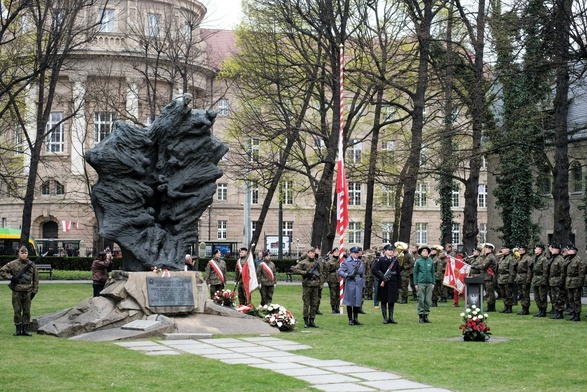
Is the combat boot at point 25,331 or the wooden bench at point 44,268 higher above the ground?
the wooden bench at point 44,268

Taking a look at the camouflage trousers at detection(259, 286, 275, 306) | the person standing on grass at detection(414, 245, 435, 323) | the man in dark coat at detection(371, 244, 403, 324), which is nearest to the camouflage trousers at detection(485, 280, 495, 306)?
the person standing on grass at detection(414, 245, 435, 323)

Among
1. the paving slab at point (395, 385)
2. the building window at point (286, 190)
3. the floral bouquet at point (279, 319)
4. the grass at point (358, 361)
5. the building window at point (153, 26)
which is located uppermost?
the building window at point (153, 26)

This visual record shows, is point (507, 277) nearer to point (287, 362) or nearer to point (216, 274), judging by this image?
point (216, 274)

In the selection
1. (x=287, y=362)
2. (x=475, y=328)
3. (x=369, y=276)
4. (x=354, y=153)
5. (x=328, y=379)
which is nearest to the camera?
(x=328, y=379)

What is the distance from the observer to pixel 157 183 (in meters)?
19.8

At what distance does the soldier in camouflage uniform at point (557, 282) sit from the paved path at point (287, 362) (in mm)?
8821

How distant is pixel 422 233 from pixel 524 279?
54442 millimetres

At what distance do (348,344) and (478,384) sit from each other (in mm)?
4725

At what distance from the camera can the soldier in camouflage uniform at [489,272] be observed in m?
25.5

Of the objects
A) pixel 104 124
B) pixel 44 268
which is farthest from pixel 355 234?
pixel 44 268

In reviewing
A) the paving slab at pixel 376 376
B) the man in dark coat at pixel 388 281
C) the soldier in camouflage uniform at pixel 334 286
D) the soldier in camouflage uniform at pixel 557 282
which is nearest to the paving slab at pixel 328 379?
the paving slab at pixel 376 376

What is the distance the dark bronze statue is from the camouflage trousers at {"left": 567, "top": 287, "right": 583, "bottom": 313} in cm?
926

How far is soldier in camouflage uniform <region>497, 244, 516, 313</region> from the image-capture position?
25.0 metres

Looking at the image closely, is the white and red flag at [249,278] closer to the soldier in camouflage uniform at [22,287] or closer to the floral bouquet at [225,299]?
the floral bouquet at [225,299]
